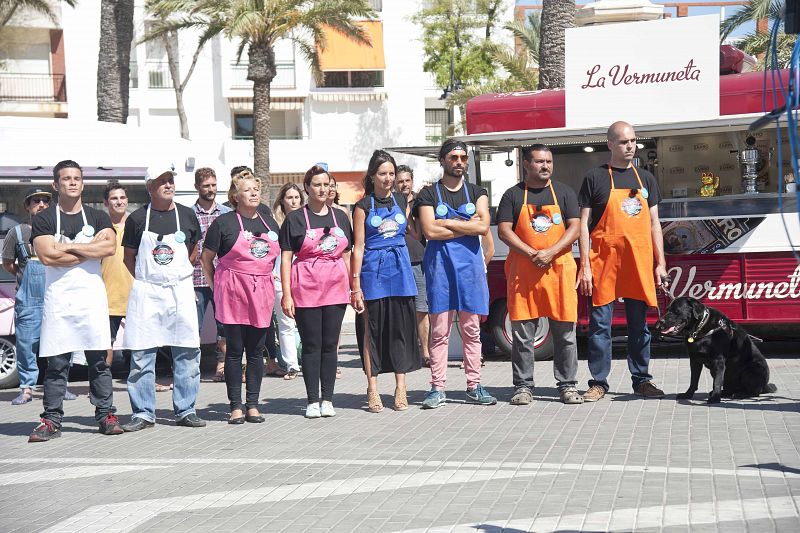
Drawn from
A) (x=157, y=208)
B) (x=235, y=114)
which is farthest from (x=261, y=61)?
(x=157, y=208)

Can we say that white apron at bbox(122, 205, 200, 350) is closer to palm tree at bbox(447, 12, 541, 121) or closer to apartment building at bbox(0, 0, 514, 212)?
palm tree at bbox(447, 12, 541, 121)

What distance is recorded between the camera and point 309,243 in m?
9.05

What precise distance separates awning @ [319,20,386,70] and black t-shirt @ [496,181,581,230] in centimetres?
3474

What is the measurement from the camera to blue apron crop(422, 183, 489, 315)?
30.0 ft

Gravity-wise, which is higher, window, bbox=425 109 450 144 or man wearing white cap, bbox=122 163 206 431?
window, bbox=425 109 450 144

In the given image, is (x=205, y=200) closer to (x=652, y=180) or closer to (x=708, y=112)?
(x=652, y=180)

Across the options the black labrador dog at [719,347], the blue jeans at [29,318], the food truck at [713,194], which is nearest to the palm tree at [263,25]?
the food truck at [713,194]

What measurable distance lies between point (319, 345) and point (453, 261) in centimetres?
125

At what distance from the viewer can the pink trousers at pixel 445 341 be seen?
9.16m

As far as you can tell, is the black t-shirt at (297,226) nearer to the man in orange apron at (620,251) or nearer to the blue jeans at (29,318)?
the man in orange apron at (620,251)

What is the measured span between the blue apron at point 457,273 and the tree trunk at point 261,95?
20.7 m

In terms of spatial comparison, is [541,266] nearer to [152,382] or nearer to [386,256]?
[386,256]

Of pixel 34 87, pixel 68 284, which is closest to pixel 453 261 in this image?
pixel 68 284

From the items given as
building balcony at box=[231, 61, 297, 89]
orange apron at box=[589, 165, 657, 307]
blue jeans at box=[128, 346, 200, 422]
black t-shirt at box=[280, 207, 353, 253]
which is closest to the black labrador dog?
orange apron at box=[589, 165, 657, 307]
